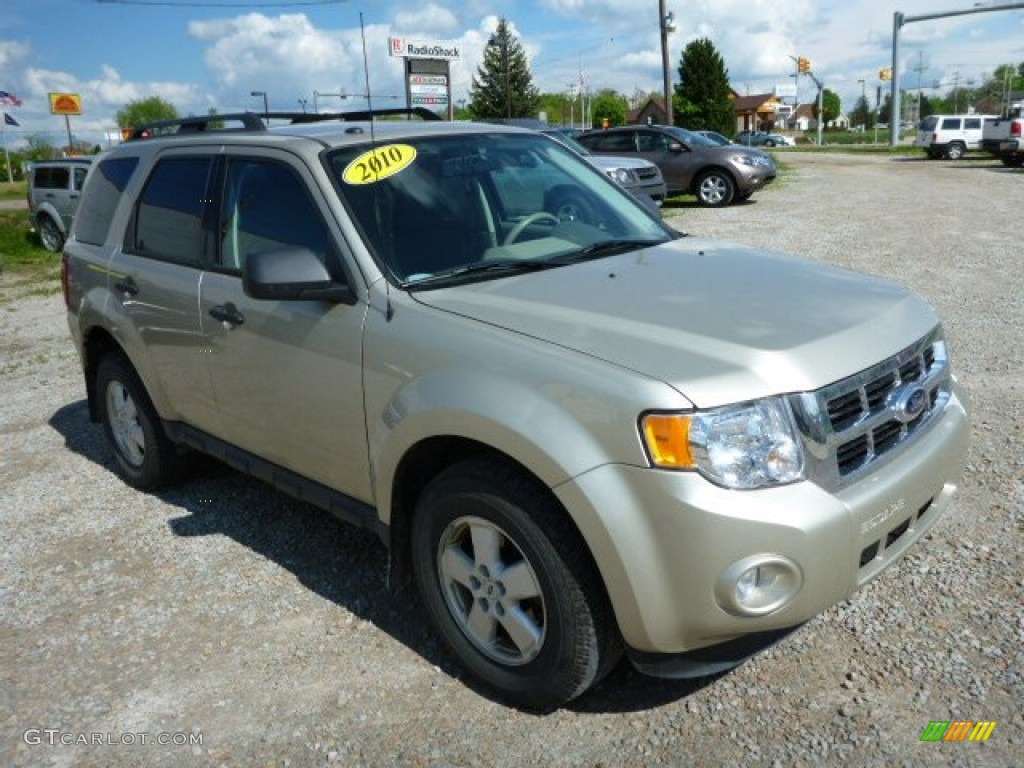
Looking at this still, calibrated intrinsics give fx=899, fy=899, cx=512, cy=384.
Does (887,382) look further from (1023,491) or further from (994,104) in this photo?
(994,104)

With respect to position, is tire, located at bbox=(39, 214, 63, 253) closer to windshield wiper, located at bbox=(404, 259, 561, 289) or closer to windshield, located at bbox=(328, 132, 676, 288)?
windshield, located at bbox=(328, 132, 676, 288)

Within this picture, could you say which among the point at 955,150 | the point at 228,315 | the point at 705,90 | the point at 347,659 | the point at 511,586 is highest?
the point at 705,90

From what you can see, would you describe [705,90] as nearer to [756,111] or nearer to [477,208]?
[477,208]

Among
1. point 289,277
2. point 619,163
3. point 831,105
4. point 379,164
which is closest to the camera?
point 289,277

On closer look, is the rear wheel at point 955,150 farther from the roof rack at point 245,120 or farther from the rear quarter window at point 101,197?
the rear quarter window at point 101,197

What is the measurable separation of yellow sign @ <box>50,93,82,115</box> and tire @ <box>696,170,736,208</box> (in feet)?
86.0

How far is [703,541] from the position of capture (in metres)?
2.34

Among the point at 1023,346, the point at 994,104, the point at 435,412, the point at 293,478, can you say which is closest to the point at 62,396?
the point at 293,478

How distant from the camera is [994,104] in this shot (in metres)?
114

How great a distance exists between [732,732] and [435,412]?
1347 millimetres

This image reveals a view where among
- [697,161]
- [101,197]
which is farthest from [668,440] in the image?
[697,161]

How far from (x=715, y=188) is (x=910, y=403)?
16285 millimetres

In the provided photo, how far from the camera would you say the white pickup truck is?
25406 millimetres

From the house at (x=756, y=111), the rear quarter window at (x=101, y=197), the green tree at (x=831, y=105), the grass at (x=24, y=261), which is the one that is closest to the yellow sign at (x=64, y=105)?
the grass at (x=24, y=261)
